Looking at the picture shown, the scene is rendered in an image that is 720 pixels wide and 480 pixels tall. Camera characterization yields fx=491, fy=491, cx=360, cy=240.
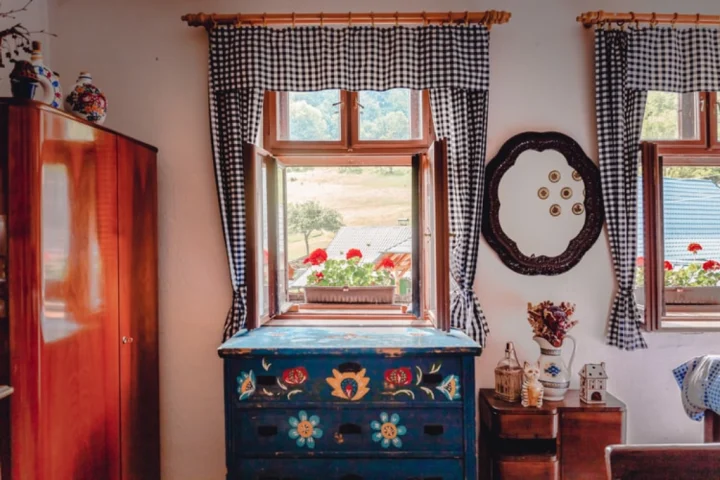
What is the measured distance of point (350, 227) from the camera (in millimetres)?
2941

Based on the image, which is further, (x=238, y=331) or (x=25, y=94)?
(x=238, y=331)

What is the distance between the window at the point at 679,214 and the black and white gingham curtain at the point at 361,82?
94 centimetres

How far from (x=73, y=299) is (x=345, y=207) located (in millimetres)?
1508

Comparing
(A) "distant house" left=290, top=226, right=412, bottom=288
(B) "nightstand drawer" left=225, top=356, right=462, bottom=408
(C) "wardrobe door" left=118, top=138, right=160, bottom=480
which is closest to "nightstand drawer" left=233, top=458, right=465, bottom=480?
(B) "nightstand drawer" left=225, top=356, right=462, bottom=408

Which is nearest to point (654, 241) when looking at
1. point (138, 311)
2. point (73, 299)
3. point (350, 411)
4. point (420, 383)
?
point (420, 383)

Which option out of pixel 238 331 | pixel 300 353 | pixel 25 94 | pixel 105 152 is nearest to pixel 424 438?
pixel 300 353

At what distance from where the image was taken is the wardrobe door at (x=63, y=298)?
1.71 meters

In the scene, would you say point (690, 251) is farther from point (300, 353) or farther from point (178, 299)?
point (178, 299)

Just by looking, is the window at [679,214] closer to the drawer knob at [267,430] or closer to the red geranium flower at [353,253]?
the red geranium flower at [353,253]

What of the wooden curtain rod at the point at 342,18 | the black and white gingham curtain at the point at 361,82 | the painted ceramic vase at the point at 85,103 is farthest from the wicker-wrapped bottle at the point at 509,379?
the painted ceramic vase at the point at 85,103

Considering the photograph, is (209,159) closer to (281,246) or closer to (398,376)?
(281,246)

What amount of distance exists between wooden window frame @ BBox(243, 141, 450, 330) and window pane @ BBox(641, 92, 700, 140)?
1320mm

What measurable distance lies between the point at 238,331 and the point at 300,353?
536mm

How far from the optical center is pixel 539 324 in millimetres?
2428
